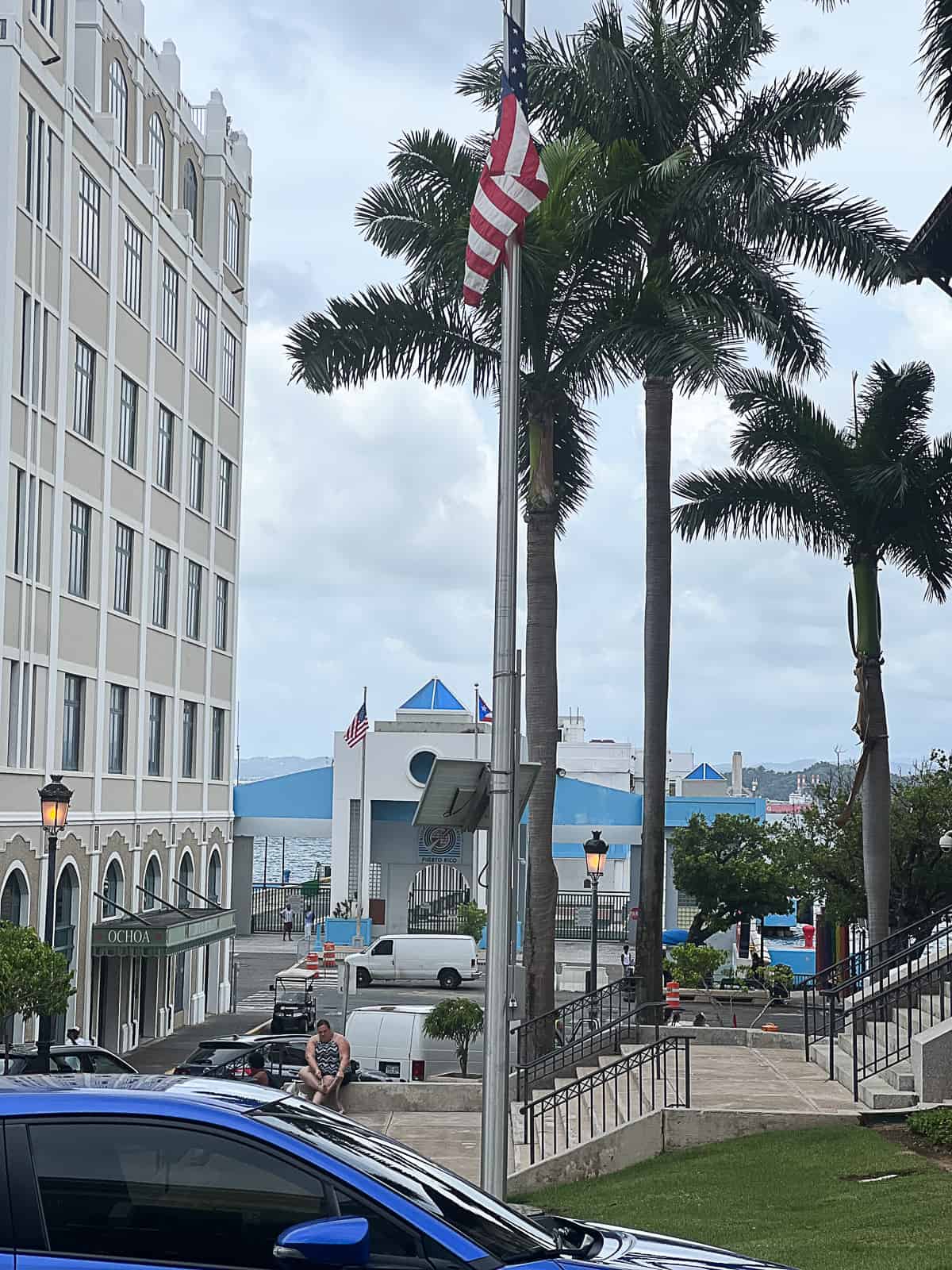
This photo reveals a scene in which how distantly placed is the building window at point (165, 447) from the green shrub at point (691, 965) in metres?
18.7

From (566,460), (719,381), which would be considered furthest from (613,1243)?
(566,460)

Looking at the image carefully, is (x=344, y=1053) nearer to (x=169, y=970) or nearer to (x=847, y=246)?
(x=847, y=246)

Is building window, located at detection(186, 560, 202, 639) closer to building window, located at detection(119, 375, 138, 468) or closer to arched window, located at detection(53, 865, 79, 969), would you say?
building window, located at detection(119, 375, 138, 468)

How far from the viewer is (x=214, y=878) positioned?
47.6 metres

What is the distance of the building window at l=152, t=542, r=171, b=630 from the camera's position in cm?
4128

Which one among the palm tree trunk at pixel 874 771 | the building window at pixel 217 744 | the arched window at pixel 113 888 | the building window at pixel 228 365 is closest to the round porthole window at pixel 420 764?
the building window at pixel 217 744

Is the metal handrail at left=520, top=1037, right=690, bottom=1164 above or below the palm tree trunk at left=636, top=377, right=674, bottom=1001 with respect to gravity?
below

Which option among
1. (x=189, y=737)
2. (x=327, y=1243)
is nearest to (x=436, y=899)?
(x=189, y=737)

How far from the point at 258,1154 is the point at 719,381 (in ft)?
67.5

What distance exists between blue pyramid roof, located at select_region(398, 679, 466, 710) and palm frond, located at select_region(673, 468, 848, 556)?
1320 inches

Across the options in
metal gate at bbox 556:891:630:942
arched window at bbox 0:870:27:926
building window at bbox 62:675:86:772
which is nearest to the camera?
arched window at bbox 0:870:27:926

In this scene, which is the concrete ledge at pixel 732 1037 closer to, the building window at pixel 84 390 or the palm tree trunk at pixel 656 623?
the palm tree trunk at pixel 656 623

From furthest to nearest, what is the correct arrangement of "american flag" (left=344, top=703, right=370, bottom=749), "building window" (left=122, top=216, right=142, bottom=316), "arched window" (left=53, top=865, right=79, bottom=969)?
"american flag" (left=344, top=703, right=370, bottom=749)
"building window" (left=122, top=216, right=142, bottom=316)
"arched window" (left=53, top=865, right=79, bottom=969)

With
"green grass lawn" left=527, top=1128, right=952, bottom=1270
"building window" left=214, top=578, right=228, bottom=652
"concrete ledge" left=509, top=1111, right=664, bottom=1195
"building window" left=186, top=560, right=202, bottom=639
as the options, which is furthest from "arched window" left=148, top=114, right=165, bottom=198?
"green grass lawn" left=527, top=1128, right=952, bottom=1270
